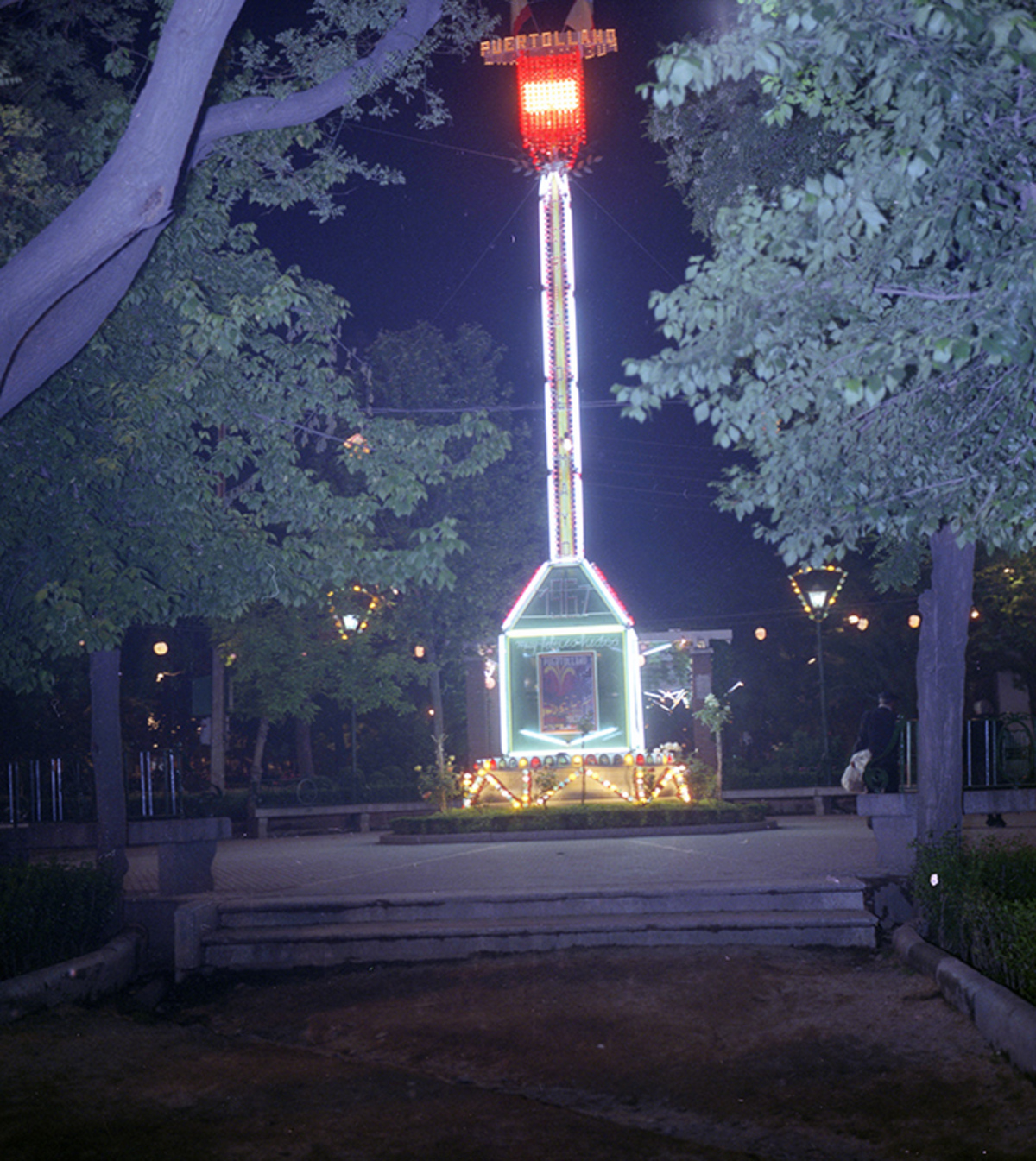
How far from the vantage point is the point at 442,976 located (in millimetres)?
9625

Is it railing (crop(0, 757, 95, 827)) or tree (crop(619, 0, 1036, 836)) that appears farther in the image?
railing (crop(0, 757, 95, 827))

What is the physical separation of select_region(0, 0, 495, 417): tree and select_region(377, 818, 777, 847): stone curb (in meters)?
11.2

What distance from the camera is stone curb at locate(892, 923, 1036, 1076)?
6.30 metres

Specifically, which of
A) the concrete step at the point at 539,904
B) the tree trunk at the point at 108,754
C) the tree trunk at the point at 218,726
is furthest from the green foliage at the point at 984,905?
the tree trunk at the point at 218,726

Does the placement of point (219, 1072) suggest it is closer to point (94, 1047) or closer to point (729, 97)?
point (94, 1047)

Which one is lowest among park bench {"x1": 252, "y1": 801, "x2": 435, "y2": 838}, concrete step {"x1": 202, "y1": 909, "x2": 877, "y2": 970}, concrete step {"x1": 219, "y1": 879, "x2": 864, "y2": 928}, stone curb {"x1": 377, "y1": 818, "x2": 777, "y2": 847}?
park bench {"x1": 252, "y1": 801, "x2": 435, "y2": 838}

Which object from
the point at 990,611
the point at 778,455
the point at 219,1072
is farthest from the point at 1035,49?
the point at 990,611

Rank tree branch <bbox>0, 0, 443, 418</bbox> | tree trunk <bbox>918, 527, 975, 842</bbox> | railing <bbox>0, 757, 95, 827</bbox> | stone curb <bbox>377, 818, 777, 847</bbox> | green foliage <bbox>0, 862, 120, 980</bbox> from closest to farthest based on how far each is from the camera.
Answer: tree branch <bbox>0, 0, 443, 418</bbox>, green foliage <bbox>0, 862, 120, 980</bbox>, tree trunk <bbox>918, 527, 975, 842</bbox>, stone curb <bbox>377, 818, 777, 847</bbox>, railing <bbox>0, 757, 95, 827</bbox>

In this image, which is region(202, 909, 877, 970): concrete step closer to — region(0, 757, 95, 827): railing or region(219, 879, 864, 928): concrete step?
region(219, 879, 864, 928): concrete step

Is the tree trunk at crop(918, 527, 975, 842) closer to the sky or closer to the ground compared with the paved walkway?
closer to the sky

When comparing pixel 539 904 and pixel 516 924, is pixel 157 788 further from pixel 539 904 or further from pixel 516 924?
pixel 516 924

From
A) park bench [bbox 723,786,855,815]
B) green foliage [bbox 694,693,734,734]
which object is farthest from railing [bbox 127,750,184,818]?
park bench [bbox 723,786,855,815]

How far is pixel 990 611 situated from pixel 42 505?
2492 centimetres

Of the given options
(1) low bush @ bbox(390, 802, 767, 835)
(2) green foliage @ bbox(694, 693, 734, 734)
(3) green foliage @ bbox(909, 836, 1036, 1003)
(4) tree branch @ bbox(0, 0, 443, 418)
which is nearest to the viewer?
(4) tree branch @ bbox(0, 0, 443, 418)
